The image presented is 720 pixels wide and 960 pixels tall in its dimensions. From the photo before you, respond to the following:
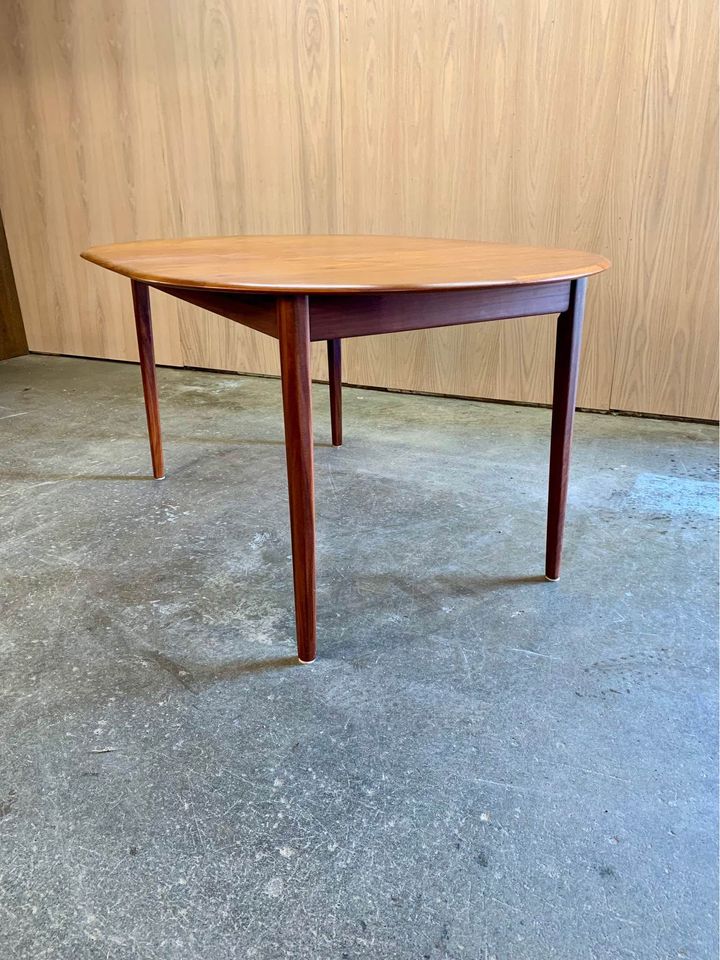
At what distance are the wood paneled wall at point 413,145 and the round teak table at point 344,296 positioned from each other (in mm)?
1055

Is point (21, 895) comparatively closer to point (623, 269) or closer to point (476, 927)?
point (476, 927)

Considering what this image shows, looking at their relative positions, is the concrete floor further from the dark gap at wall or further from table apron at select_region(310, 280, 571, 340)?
the dark gap at wall

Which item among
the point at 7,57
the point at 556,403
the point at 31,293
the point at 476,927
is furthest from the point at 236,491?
the point at 7,57

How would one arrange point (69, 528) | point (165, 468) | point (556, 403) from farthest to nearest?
point (165, 468) < point (69, 528) < point (556, 403)

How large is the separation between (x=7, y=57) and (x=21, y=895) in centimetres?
340

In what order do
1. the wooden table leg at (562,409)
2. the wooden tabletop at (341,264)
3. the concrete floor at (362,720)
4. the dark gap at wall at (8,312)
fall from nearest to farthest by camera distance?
the concrete floor at (362,720)
the wooden tabletop at (341,264)
the wooden table leg at (562,409)
the dark gap at wall at (8,312)

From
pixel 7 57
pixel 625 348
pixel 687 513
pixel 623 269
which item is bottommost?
pixel 687 513

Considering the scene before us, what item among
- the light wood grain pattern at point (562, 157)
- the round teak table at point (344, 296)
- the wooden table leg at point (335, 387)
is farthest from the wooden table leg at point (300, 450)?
the light wood grain pattern at point (562, 157)

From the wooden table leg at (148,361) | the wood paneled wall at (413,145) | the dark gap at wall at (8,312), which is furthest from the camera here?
the dark gap at wall at (8,312)

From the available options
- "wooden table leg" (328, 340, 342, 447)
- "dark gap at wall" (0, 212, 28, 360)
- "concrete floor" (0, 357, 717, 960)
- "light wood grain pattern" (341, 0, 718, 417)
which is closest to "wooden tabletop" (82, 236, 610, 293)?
"wooden table leg" (328, 340, 342, 447)

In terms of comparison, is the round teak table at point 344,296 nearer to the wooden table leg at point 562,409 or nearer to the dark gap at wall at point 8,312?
the wooden table leg at point 562,409

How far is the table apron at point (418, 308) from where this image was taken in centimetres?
106

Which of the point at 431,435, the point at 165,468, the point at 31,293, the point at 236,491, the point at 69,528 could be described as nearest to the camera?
the point at 69,528

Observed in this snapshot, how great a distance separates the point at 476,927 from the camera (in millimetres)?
798
